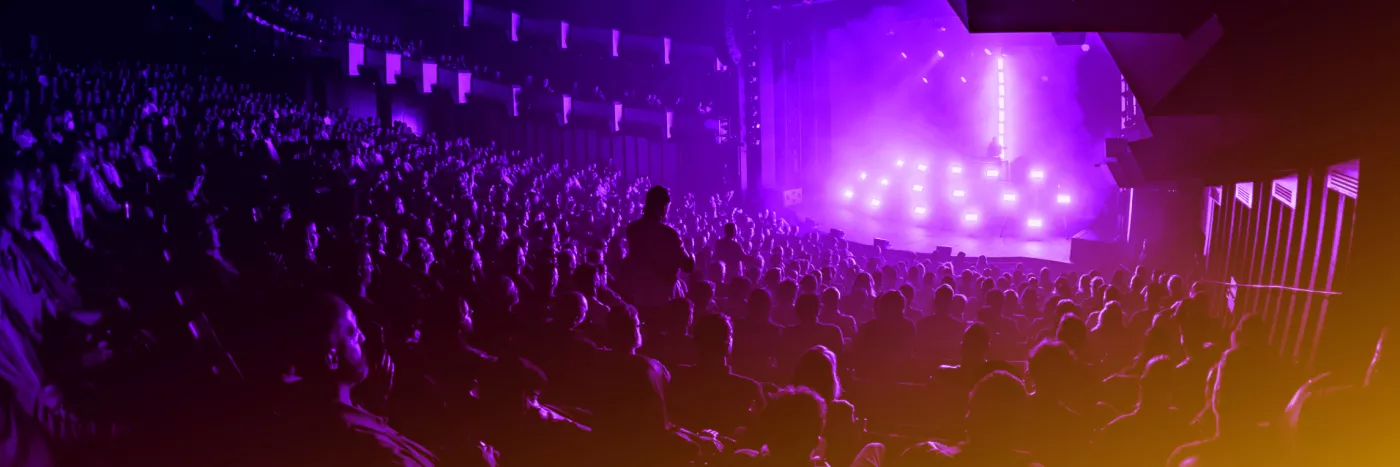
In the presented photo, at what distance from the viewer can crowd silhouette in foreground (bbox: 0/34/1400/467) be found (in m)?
2.73

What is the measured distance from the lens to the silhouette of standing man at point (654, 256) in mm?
6125

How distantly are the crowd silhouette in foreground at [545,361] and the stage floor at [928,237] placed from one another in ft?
48.3

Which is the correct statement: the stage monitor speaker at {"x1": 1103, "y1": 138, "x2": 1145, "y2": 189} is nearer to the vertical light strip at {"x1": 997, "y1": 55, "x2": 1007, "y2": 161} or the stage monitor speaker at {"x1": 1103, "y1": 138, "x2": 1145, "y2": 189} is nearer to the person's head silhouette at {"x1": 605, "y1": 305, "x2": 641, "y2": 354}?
the person's head silhouette at {"x1": 605, "y1": 305, "x2": 641, "y2": 354}

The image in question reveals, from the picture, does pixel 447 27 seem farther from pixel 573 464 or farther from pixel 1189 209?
pixel 573 464

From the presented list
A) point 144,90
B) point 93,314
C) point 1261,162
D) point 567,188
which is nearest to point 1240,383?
point 1261,162

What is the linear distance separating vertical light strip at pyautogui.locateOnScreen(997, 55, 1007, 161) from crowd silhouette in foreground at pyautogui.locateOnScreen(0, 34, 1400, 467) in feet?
72.5

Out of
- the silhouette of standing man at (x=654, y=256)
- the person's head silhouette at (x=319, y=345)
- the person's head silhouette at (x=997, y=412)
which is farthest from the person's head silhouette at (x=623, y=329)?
the silhouette of standing man at (x=654, y=256)

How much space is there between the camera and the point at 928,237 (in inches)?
1089

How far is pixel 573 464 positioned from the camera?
350 centimetres

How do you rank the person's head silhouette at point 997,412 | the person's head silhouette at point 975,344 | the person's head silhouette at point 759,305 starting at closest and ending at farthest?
the person's head silhouette at point 997,412
the person's head silhouette at point 975,344
the person's head silhouette at point 759,305

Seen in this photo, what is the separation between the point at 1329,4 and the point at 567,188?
1633cm

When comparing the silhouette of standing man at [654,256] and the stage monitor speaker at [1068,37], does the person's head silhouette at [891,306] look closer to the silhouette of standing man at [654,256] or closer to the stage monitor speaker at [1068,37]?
the silhouette of standing man at [654,256]

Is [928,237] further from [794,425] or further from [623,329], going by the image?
[794,425]

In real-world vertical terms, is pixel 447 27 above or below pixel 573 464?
above
